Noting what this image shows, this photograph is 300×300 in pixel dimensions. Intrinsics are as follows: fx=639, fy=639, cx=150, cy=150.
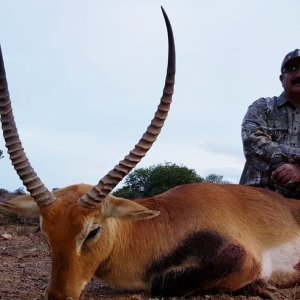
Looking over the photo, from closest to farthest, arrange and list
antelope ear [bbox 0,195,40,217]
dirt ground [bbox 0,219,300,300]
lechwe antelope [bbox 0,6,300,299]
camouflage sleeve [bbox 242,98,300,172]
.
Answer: lechwe antelope [bbox 0,6,300,299] < antelope ear [bbox 0,195,40,217] < dirt ground [bbox 0,219,300,300] < camouflage sleeve [bbox 242,98,300,172]

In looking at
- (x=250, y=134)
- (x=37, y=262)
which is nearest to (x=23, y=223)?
(x=37, y=262)

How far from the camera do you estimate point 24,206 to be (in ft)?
20.7

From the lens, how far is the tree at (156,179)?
2394 cm

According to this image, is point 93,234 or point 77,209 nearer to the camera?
point 77,209

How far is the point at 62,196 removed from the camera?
19.5ft

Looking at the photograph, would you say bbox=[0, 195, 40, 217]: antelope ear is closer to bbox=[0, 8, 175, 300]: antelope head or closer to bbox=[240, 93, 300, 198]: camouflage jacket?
bbox=[0, 8, 175, 300]: antelope head

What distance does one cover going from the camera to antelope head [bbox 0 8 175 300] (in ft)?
18.0

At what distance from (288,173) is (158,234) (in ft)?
7.78

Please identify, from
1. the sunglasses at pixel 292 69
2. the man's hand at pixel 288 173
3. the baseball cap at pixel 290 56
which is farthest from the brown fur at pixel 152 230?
the baseball cap at pixel 290 56

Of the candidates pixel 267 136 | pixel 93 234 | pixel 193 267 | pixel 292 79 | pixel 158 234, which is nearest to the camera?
pixel 93 234

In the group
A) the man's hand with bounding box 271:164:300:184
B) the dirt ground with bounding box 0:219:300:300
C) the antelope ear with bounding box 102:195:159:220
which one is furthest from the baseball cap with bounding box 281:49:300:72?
the antelope ear with bounding box 102:195:159:220

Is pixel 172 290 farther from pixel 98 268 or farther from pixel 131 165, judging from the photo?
pixel 131 165

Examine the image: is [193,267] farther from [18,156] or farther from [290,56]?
[290,56]

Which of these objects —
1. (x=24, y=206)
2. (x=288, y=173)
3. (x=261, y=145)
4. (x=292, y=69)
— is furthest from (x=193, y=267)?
(x=292, y=69)
